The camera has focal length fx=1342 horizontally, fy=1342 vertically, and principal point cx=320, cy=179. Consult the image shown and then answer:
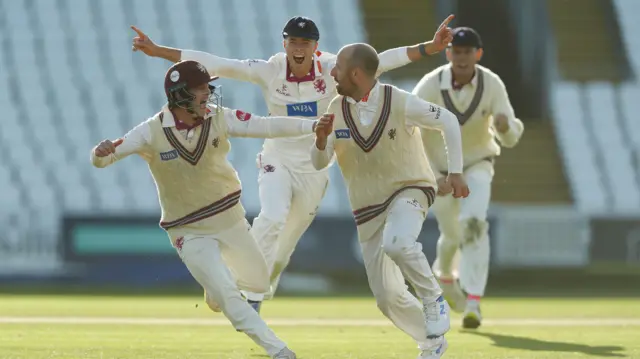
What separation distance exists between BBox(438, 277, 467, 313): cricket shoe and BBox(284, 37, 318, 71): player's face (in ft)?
8.14

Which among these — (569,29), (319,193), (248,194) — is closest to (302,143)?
(319,193)

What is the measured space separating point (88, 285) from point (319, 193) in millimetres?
8510

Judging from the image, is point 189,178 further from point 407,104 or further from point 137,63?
point 137,63

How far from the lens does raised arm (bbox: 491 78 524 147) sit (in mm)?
10164

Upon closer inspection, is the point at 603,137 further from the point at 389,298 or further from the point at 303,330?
the point at 389,298

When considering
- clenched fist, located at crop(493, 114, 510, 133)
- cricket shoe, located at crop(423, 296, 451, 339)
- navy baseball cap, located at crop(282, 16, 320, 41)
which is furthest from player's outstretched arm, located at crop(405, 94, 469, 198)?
clenched fist, located at crop(493, 114, 510, 133)

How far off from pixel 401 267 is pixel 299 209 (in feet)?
7.44

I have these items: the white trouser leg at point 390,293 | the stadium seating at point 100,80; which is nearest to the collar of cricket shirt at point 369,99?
the white trouser leg at point 390,293

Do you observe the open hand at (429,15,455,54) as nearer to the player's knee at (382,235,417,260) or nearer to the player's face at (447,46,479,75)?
the player's knee at (382,235,417,260)

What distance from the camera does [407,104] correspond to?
731 centimetres

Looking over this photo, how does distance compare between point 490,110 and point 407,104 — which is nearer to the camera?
point 407,104

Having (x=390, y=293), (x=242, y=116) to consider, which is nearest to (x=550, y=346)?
(x=390, y=293)

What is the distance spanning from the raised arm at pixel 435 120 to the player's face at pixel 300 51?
73.5 inches

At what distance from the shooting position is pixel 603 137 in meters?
20.6
